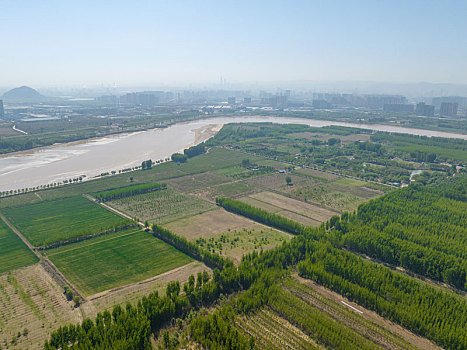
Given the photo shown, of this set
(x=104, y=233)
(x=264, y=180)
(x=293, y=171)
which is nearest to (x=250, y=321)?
(x=104, y=233)

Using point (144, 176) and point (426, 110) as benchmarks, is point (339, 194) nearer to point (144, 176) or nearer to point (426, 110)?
point (144, 176)

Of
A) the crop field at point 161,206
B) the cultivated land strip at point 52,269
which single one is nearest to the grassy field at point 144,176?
the crop field at point 161,206

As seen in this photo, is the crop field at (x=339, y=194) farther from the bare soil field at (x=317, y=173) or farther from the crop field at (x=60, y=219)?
the crop field at (x=60, y=219)

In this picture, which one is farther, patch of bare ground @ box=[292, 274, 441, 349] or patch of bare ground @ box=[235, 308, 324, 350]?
patch of bare ground @ box=[292, 274, 441, 349]

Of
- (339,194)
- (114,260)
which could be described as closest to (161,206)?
(114,260)

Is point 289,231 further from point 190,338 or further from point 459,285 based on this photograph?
point 190,338

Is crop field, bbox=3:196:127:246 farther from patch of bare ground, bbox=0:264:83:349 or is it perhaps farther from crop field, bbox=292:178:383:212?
crop field, bbox=292:178:383:212

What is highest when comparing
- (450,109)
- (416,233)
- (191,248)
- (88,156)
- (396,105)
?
(396,105)

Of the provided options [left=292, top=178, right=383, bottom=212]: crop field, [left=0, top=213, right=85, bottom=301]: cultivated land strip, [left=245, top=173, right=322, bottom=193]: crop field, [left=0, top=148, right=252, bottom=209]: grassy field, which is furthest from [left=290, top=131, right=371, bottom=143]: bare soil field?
[left=0, top=213, right=85, bottom=301]: cultivated land strip
